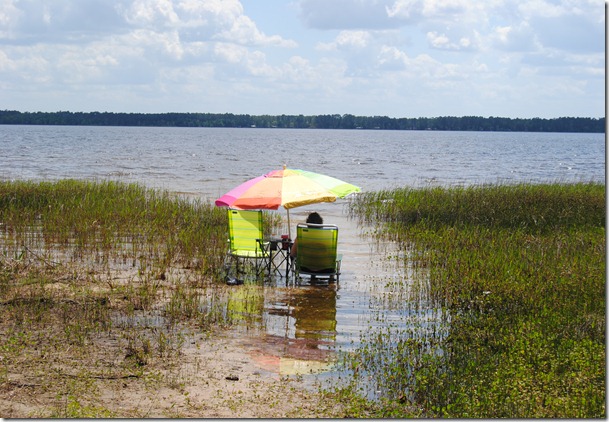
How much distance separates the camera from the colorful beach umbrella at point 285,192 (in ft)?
36.2

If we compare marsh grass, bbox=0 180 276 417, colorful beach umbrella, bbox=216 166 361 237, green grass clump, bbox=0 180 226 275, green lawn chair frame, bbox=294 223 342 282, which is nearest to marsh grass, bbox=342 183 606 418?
green lawn chair frame, bbox=294 223 342 282

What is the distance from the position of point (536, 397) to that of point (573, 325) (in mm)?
2481

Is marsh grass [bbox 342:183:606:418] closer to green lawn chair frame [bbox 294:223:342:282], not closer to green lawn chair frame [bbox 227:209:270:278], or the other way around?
green lawn chair frame [bbox 294:223:342:282]

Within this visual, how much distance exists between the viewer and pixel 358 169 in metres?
51.2

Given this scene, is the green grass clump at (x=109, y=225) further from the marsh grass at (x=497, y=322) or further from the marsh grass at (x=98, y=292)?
the marsh grass at (x=497, y=322)

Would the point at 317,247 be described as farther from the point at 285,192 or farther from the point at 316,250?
the point at 285,192

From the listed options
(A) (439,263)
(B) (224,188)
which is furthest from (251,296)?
(B) (224,188)

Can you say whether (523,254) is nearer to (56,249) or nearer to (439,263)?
(439,263)

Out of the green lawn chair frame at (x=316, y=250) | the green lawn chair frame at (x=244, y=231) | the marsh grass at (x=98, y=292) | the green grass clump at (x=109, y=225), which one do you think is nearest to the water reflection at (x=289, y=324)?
the green lawn chair frame at (x=316, y=250)

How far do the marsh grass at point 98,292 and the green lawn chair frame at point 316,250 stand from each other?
54.6 inches

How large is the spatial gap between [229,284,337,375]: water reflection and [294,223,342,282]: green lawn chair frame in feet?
0.93

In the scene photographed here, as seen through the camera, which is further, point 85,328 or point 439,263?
point 439,263

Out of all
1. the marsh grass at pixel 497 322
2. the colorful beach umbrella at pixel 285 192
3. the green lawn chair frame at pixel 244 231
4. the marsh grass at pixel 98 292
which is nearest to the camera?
the marsh grass at pixel 497 322

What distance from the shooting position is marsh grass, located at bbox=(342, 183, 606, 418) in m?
6.39
